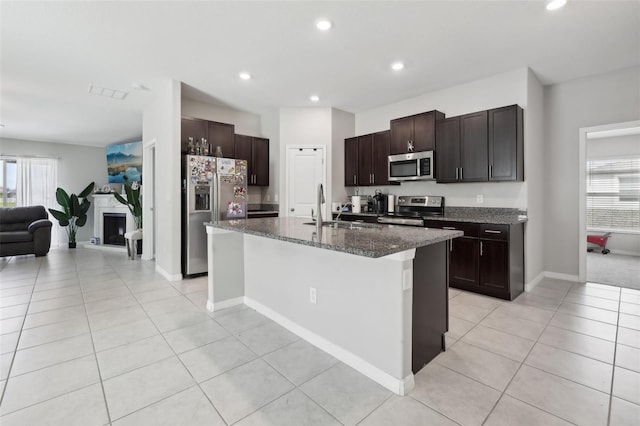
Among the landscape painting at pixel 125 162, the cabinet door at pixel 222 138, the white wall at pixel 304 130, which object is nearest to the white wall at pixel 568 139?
the white wall at pixel 304 130

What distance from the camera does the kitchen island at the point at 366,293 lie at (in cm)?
176

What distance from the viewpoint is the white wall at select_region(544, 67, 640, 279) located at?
3703mm

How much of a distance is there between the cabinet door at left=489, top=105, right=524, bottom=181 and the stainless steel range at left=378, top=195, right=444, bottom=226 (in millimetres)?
926

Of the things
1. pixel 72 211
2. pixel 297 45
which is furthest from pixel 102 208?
pixel 297 45

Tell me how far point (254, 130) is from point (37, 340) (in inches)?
173

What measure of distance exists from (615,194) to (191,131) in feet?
26.5

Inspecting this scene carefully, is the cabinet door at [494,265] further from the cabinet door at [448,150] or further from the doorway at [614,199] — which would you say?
the doorway at [614,199]

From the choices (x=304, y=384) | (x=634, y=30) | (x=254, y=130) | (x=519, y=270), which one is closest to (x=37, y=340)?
(x=304, y=384)

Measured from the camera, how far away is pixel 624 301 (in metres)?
3.27

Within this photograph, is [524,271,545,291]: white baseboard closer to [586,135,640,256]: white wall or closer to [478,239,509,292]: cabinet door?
[478,239,509,292]: cabinet door

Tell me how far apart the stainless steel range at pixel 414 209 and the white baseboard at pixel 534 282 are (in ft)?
4.52

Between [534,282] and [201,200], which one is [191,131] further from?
[534,282]

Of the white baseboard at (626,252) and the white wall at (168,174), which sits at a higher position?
the white wall at (168,174)

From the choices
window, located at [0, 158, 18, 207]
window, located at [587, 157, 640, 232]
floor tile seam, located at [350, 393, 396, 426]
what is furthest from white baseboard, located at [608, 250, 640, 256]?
window, located at [0, 158, 18, 207]
